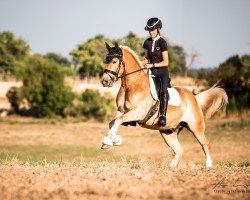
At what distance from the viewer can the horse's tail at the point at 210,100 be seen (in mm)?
13023

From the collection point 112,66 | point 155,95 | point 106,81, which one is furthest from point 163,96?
point 106,81

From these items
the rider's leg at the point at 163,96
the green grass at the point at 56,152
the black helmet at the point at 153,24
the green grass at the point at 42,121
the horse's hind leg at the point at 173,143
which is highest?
the black helmet at the point at 153,24

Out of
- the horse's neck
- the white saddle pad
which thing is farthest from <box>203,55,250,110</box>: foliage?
Answer: the horse's neck

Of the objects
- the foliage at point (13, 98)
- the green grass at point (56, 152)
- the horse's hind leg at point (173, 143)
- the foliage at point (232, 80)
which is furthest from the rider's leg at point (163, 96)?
the foliage at point (13, 98)

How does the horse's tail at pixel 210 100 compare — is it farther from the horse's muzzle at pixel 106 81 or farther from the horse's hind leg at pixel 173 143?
the horse's muzzle at pixel 106 81

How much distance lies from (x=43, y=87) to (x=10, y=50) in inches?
1840

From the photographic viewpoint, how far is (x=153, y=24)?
10711 mm

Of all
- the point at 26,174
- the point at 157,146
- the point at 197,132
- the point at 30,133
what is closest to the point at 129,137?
the point at 157,146

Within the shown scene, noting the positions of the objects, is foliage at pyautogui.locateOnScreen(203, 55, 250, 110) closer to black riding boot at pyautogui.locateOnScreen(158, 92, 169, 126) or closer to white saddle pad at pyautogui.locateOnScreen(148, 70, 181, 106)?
white saddle pad at pyautogui.locateOnScreen(148, 70, 181, 106)

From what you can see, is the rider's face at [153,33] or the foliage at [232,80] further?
the foliage at [232,80]

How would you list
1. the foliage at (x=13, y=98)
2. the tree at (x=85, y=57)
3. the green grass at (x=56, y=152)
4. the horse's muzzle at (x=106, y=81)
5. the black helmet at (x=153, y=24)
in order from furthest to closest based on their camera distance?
1. the tree at (x=85, y=57)
2. the foliage at (x=13, y=98)
3. the green grass at (x=56, y=152)
4. the black helmet at (x=153, y=24)
5. the horse's muzzle at (x=106, y=81)

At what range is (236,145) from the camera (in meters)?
27.3

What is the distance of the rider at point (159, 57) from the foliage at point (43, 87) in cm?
3525

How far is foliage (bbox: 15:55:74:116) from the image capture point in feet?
150
